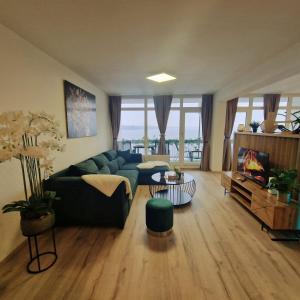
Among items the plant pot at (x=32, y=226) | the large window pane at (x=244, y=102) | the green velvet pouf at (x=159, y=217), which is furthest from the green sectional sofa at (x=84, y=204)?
the large window pane at (x=244, y=102)

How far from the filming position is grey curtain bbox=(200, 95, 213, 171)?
535cm

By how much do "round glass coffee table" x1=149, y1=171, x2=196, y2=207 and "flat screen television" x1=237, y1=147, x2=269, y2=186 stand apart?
1063 mm

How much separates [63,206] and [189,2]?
2.75 metres

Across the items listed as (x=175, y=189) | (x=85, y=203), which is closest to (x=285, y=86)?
(x=175, y=189)

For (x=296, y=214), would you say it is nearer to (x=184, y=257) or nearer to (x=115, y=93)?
(x=184, y=257)

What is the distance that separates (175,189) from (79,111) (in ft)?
8.69

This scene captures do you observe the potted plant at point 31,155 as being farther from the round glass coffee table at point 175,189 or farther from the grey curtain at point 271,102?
the grey curtain at point 271,102

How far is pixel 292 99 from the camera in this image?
5328 mm

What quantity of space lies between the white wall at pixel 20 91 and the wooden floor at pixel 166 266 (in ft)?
1.45

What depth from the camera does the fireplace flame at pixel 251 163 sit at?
294cm

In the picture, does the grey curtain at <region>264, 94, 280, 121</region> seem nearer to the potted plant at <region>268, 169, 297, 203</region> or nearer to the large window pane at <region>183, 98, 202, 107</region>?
the large window pane at <region>183, 98, 202, 107</region>

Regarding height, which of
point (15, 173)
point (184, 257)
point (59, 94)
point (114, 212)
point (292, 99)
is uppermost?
point (292, 99)

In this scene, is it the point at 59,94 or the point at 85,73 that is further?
the point at 85,73

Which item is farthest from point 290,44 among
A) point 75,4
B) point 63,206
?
point 63,206
